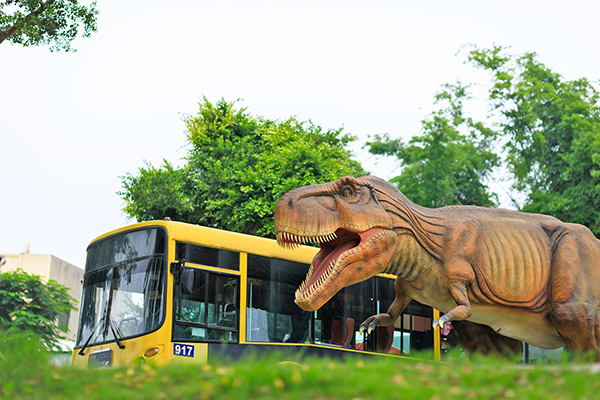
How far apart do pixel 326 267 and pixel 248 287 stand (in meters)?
2.69

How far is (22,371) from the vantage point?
4.46 meters

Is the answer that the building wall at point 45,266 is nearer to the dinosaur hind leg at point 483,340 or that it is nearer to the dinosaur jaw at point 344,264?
the dinosaur hind leg at point 483,340

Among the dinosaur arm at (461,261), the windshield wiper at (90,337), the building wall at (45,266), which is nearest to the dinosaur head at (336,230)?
the dinosaur arm at (461,261)

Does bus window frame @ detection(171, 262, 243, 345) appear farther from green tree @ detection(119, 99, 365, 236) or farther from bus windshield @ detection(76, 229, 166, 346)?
green tree @ detection(119, 99, 365, 236)

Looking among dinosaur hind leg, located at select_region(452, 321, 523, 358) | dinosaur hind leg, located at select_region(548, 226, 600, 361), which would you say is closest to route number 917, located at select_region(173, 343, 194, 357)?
dinosaur hind leg, located at select_region(452, 321, 523, 358)

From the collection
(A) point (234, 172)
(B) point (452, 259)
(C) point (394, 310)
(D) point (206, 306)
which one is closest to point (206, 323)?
(D) point (206, 306)

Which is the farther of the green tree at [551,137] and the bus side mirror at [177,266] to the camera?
the green tree at [551,137]

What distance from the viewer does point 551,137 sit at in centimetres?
2253

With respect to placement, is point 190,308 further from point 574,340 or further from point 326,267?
point 574,340

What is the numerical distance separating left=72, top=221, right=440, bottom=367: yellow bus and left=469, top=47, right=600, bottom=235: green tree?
1220 cm

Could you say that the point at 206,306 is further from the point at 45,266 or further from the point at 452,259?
the point at 45,266

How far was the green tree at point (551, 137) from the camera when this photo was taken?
20.2 metres

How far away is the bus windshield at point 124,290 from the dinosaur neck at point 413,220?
3.28 metres

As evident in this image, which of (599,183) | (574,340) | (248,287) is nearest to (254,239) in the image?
(248,287)
